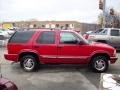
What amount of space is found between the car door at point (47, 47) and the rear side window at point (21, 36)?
0.39 metres

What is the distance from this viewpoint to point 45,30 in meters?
10.9

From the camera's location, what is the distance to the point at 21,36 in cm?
1077

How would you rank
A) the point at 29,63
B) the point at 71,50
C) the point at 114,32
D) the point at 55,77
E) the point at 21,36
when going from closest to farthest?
the point at 55,77 < the point at 71,50 < the point at 29,63 < the point at 21,36 < the point at 114,32

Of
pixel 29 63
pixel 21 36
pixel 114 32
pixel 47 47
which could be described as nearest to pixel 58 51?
pixel 47 47

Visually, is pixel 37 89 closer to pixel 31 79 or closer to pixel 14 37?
pixel 31 79

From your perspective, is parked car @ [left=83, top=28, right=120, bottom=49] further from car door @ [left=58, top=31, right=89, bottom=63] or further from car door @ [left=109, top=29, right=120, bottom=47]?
car door @ [left=58, top=31, right=89, bottom=63]

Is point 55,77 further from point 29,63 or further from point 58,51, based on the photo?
point 29,63

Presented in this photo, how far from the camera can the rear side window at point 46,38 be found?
10680 millimetres

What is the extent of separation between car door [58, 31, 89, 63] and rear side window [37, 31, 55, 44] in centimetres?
36

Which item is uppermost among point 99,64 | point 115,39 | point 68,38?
point 68,38

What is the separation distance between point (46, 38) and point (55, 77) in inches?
70.9

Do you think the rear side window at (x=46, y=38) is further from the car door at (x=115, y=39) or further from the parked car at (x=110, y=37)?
the car door at (x=115, y=39)

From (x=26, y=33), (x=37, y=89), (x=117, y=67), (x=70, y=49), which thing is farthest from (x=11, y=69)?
(x=117, y=67)

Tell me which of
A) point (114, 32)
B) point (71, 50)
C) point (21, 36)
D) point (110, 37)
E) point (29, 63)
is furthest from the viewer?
point (114, 32)
